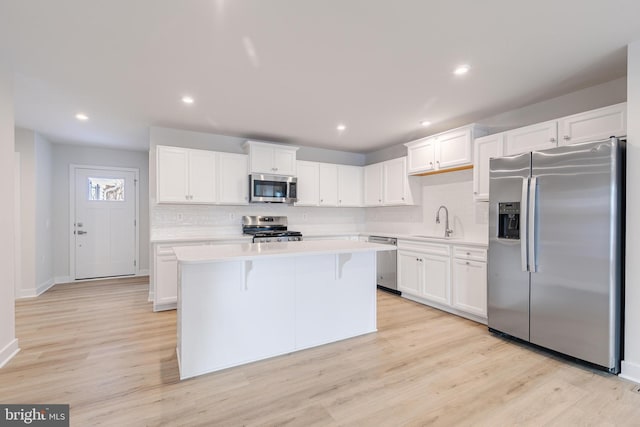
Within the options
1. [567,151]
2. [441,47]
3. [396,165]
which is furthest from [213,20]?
[396,165]

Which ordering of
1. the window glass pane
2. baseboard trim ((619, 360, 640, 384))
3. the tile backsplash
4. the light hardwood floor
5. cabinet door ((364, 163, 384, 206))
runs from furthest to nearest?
the window glass pane < cabinet door ((364, 163, 384, 206)) < the tile backsplash < baseboard trim ((619, 360, 640, 384)) < the light hardwood floor

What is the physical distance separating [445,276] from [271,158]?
3.04 metres


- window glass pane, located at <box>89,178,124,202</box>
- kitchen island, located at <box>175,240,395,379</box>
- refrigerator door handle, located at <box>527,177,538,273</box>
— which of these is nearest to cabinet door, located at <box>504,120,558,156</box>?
refrigerator door handle, located at <box>527,177,538,273</box>

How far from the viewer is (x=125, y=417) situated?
73.1 inches

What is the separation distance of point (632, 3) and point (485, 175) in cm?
197

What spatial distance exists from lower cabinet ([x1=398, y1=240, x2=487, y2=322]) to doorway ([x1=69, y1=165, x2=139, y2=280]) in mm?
5288

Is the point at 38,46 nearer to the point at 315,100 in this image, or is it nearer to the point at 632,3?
the point at 315,100

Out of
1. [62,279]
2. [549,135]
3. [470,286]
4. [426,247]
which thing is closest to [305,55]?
[549,135]

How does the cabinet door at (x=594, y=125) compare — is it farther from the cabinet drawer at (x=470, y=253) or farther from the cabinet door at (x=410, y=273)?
the cabinet door at (x=410, y=273)

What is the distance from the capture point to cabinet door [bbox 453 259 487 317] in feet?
11.2

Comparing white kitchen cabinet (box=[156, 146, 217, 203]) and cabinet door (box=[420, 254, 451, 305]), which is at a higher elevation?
white kitchen cabinet (box=[156, 146, 217, 203])

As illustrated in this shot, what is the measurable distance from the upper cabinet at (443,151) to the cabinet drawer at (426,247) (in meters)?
1.07

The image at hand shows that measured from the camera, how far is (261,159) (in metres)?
4.70

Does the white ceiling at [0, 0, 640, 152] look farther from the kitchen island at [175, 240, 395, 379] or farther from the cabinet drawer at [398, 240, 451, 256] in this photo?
the cabinet drawer at [398, 240, 451, 256]
